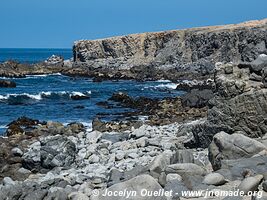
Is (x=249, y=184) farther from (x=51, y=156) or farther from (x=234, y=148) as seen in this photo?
(x=51, y=156)

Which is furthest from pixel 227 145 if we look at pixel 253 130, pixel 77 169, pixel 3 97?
pixel 3 97

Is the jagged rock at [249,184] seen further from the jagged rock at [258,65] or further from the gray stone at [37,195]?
the jagged rock at [258,65]

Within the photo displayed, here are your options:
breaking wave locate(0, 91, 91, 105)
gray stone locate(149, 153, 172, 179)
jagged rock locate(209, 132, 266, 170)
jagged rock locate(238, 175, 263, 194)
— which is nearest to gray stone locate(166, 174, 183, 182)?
gray stone locate(149, 153, 172, 179)

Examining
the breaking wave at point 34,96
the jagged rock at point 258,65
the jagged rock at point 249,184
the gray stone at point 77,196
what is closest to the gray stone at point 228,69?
the jagged rock at point 258,65

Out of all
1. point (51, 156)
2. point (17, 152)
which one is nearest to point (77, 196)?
point (51, 156)

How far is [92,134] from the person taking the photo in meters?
20.6

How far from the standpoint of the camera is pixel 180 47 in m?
81.9

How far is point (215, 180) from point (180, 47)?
240 ft

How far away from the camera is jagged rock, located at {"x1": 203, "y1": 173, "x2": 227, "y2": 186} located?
9.71m

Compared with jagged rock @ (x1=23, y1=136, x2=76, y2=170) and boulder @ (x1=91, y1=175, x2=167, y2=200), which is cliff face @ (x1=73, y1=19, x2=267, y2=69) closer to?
jagged rock @ (x1=23, y1=136, x2=76, y2=170)

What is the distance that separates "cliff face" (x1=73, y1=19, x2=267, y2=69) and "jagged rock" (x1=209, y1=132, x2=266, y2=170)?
5458 cm

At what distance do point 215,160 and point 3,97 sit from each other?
3789 centimetres

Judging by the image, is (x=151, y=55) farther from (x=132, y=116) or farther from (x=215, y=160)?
(x=215, y=160)

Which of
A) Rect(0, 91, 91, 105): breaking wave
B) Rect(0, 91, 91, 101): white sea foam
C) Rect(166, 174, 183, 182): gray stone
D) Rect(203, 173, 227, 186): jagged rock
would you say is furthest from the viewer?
Rect(0, 91, 91, 101): white sea foam
